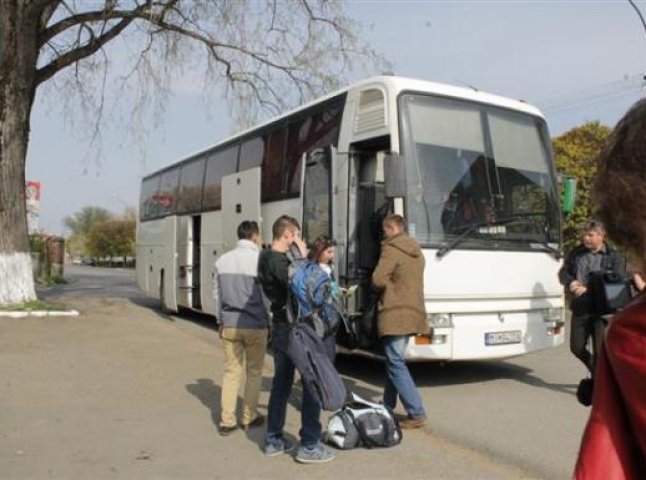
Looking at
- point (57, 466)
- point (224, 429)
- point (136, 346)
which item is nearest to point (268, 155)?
point (136, 346)

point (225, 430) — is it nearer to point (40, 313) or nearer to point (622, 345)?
point (622, 345)

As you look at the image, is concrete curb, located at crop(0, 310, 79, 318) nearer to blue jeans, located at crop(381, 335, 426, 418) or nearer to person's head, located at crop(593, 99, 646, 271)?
blue jeans, located at crop(381, 335, 426, 418)

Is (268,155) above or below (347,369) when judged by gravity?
above

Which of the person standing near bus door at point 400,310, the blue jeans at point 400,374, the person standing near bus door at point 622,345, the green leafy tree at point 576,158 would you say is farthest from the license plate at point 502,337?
the green leafy tree at point 576,158

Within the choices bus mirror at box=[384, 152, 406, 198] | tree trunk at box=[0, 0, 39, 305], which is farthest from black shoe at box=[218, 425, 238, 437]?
tree trunk at box=[0, 0, 39, 305]

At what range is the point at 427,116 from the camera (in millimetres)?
8234

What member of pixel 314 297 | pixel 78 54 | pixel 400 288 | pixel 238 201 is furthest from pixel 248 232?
pixel 78 54

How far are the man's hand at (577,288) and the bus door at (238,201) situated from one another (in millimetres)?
4871

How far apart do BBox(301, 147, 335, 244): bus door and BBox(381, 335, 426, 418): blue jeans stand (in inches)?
96.1

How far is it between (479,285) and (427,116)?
2007 mm

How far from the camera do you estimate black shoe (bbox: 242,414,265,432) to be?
21.1 ft

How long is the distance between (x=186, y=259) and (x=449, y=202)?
8.88m

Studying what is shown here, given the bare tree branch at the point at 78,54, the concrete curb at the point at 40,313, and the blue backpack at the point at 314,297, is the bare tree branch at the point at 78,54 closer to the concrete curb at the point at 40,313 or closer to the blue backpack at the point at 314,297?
the concrete curb at the point at 40,313

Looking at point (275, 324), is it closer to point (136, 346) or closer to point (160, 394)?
point (160, 394)
